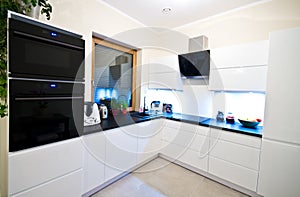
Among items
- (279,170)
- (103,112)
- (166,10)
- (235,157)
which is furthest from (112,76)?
(279,170)

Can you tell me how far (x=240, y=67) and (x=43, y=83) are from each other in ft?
7.41

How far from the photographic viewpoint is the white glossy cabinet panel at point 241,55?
1.76m

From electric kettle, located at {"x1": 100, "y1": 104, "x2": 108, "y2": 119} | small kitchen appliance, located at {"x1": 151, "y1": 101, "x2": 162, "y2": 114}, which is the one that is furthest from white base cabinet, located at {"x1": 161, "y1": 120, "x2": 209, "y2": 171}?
electric kettle, located at {"x1": 100, "y1": 104, "x2": 108, "y2": 119}

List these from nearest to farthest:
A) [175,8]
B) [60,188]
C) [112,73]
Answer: [60,188] < [175,8] < [112,73]

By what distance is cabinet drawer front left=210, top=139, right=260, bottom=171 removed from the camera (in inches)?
67.8

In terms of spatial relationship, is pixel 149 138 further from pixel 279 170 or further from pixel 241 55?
pixel 241 55

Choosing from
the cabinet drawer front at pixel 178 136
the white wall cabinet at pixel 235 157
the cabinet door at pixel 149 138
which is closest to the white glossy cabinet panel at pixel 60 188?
the cabinet door at pixel 149 138

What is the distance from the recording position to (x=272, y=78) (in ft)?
5.25

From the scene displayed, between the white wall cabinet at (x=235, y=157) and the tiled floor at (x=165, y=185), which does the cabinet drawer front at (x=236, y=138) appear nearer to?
the white wall cabinet at (x=235, y=157)

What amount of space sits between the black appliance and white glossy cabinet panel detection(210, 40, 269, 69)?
4.1 inches

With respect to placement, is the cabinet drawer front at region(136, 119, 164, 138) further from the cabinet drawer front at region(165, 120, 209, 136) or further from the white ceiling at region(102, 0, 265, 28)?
the white ceiling at region(102, 0, 265, 28)

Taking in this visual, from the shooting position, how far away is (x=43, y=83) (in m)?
1.14

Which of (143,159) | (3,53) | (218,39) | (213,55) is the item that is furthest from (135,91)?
(3,53)

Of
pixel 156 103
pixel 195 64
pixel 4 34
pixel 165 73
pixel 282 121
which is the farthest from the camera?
pixel 156 103
